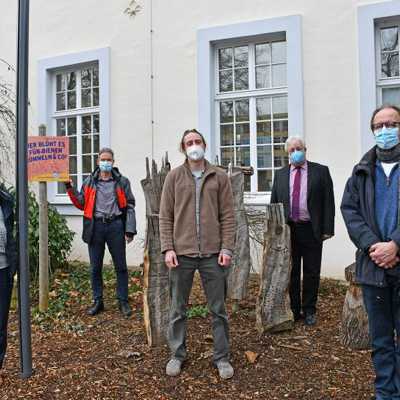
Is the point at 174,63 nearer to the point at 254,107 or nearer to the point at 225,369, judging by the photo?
the point at 254,107

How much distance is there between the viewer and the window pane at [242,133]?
765 centimetres

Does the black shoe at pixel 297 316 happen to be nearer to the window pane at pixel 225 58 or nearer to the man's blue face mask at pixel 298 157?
the man's blue face mask at pixel 298 157

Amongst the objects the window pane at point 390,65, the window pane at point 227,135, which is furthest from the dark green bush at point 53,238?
the window pane at point 390,65

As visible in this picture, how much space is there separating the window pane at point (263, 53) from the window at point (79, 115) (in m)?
2.89

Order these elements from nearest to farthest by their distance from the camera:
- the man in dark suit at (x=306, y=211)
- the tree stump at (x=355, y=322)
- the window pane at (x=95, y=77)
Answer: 1. the tree stump at (x=355, y=322)
2. the man in dark suit at (x=306, y=211)
3. the window pane at (x=95, y=77)

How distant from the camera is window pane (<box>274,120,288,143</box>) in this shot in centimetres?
735

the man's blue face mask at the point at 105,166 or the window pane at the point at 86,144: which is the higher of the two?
the window pane at the point at 86,144

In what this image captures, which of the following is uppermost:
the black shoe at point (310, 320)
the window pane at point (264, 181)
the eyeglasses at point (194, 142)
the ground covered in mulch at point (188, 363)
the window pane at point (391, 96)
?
the window pane at point (391, 96)

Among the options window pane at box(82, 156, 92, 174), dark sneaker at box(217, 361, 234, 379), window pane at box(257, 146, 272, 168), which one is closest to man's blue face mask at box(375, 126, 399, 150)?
dark sneaker at box(217, 361, 234, 379)

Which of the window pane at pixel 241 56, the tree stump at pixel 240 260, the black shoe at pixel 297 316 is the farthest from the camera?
the window pane at pixel 241 56

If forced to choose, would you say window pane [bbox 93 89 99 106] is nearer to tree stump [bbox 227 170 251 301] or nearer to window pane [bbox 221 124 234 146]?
window pane [bbox 221 124 234 146]

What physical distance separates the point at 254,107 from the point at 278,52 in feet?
2.85

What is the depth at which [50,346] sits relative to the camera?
15.4ft

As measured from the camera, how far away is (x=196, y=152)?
3703 mm
